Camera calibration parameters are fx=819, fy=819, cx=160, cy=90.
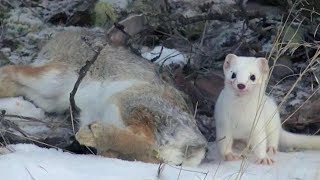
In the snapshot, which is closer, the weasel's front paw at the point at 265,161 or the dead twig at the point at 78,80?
the weasel's front paw at the point at 265,161

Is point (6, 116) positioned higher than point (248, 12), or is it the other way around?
point (248, 12)

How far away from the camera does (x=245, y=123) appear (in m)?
5.60

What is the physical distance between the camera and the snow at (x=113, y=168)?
4680 millimetres

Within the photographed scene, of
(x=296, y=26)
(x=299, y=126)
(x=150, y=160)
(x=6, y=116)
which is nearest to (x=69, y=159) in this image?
(x=150, y=160)

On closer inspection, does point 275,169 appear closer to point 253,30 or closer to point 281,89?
point 281,89

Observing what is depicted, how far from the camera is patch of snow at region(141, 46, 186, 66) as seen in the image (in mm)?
7324

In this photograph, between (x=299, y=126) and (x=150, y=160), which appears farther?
(x=299, y=126)

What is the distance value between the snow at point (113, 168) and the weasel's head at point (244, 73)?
0.52 m

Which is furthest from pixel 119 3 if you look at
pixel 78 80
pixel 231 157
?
pixel 231 157

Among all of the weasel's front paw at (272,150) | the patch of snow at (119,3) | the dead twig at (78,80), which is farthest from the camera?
the patch of snow at (119,3)

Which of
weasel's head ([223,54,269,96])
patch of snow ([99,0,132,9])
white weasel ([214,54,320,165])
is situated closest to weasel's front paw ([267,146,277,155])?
white weasel ([214,54,320,165])

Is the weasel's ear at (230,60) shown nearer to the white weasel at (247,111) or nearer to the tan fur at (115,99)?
the white weasel at (247,111)

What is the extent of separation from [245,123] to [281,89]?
1.41 metres

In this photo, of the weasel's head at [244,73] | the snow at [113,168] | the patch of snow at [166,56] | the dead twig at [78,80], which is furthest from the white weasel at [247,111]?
the patch of snow at [166,56]
